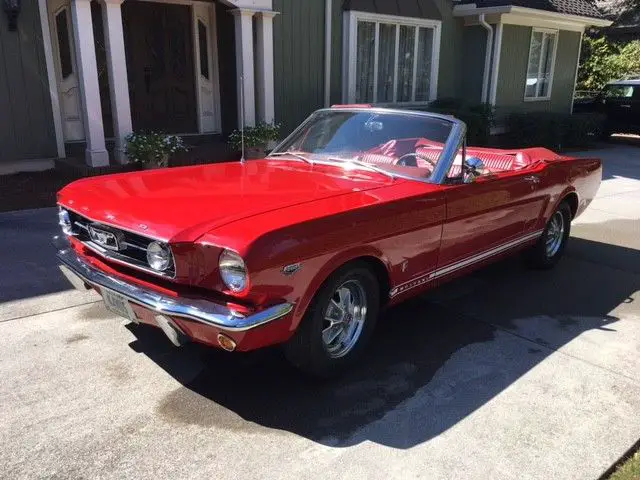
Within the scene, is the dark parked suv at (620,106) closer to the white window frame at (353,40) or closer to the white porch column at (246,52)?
the white window frame at (353,40)

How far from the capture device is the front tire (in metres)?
3.15

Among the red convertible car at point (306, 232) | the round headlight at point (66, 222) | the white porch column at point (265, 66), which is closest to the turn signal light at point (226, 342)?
the red convertible car at point (306, 232)

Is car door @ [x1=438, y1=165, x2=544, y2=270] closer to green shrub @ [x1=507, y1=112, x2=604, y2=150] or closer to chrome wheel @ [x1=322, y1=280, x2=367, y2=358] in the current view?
chrome wheel @ [x1=322, y1=280, x2=367, y2=358]

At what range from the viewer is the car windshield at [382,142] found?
4035 millimetres

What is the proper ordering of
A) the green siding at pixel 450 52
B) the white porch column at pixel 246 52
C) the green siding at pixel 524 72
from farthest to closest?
the green siding at pixel 524 72, the green siding at pixel 450 52, the white porch column at pixel 246 52

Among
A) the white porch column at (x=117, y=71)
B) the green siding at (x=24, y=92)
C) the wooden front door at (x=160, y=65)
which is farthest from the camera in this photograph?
the wooden front door at (x=160, y=65)

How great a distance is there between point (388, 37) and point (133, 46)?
5.47 meters

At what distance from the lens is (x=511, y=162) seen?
17.7ft

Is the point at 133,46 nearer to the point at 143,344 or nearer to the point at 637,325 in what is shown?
the point at 143,344

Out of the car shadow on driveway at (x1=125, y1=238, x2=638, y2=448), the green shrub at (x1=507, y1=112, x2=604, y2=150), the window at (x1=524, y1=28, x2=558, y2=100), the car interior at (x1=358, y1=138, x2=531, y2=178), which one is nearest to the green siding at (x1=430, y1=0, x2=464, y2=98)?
the green shrub at (x1=507, y1=112, x2=604, y2=150)

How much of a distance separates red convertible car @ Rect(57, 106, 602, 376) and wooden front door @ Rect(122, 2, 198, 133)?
6.10 metres

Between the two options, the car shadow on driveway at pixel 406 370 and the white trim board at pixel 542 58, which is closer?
the car shadow on driveway at pixel 406 370


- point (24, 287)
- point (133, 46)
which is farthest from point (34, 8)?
point (24, 287)

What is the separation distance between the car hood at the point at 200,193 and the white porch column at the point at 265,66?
5985 millimetres
